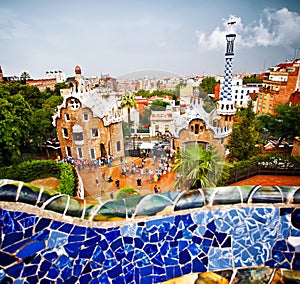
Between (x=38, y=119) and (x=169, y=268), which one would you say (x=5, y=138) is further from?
(x=169, y=268)

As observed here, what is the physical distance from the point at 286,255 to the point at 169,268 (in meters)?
0.93

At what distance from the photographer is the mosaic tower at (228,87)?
1337cm

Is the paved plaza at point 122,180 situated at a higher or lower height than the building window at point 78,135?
lower

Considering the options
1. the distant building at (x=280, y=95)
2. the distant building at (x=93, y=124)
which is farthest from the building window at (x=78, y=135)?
the distant building at (x=280, y=95)

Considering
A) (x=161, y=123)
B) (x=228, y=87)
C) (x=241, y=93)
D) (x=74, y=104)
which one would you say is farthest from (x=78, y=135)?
(x=241, y=93)

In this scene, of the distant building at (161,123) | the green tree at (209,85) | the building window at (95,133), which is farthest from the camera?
the green tree at (209,85)

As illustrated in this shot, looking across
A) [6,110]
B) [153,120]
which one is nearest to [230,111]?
[153,120]

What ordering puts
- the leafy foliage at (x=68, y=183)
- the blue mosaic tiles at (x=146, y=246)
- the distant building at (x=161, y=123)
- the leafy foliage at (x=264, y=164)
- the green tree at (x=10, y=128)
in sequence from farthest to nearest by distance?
the green tree at (x=10, y=128)
the leafy foliage at (x=264, y=164)
the leafy foliage at (x=68, y=183)
the distant building at (x=161, y=123)
the blue mosaic tiles at (x=146, y=246)

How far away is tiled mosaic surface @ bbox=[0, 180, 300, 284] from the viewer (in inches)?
61.2

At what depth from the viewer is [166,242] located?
1708 mm

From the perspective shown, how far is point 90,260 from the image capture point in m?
1.64

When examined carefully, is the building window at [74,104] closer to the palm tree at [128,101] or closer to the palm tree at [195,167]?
the palm tree at [128,101]

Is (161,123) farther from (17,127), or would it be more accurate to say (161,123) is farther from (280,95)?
(280,95)

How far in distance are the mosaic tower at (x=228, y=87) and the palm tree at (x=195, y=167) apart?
23.1 feet
